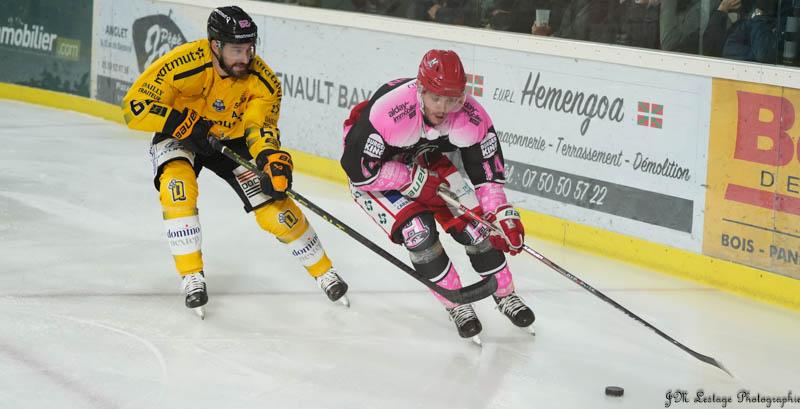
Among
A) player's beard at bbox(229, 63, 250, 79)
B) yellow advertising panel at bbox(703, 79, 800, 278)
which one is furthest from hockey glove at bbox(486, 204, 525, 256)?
yellow advertising panel at bbox(703, 79, 800, 278)

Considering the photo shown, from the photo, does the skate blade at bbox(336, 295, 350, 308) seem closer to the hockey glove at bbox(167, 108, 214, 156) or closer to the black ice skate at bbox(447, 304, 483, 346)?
the black ice skate at bbox(447, 304, 483, 346)

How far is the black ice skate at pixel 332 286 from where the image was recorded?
441 centimetres

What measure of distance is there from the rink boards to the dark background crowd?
8 centimetres

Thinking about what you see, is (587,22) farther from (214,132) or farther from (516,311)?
(214,132)

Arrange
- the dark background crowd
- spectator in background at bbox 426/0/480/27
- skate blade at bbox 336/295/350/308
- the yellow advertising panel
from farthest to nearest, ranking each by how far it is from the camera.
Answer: spectator in background at bbox 426/0/480/27 → the dark background crowd → the yellow advertising panel → skate blade at bbox 336/295/350/308

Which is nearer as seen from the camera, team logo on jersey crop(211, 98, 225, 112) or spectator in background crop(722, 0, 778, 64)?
team logo on jersey crop(211, 98, 225, 112)

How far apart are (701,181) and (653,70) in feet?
1.92

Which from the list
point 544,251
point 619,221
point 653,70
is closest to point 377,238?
point 544,251

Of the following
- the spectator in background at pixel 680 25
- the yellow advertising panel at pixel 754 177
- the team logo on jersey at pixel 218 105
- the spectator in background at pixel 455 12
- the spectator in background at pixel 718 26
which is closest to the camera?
the team logo on jersey at pixel 218 105

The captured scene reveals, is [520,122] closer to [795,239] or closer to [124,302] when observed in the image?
[795,239]

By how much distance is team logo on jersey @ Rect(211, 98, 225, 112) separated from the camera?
4328 millimetres

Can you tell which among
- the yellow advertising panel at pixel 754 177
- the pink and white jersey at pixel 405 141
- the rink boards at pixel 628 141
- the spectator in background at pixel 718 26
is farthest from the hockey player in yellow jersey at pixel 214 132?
the spectator in background at pixel 718 26

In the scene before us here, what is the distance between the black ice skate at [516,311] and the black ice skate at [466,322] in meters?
0.15

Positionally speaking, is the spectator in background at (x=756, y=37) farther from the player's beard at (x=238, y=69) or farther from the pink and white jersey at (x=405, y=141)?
the player's beard at (x=238, y=69)
